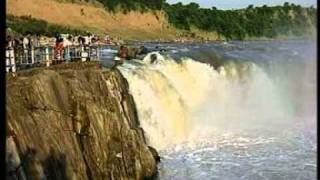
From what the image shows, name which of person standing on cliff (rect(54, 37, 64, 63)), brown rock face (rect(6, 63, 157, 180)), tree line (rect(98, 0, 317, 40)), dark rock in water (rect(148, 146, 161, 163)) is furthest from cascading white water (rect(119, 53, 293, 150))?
tree line (rect(98, 0, 317, 40))

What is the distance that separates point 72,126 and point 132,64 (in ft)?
28.9

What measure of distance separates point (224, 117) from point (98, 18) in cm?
5496

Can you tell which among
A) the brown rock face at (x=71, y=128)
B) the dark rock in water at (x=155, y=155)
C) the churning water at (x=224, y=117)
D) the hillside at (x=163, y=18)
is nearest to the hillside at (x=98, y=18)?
the hillside at (x=163, y=18)

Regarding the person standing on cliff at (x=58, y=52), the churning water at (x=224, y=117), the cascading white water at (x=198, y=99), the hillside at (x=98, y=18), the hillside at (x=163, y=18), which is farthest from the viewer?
the hillside at (x=163, y=18)

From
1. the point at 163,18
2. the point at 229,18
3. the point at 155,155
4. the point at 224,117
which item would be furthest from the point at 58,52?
the point at 229,18

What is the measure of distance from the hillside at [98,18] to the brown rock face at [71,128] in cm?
5022

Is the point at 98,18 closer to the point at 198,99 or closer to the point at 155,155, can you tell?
the point at 198,99

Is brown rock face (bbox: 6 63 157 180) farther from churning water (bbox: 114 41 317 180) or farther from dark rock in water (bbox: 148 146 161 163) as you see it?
churning water (bbox: 114 41 317 180)

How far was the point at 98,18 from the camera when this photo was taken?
74.8 m

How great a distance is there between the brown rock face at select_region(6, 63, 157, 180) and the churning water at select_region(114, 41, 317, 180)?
1.87 metres

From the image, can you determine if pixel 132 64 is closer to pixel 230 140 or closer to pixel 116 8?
pixel 230 140

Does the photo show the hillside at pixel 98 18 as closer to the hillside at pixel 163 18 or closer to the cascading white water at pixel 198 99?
the hillside at pixel 163 18

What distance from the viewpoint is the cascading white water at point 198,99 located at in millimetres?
17516

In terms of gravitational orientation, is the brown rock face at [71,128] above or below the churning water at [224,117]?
above
